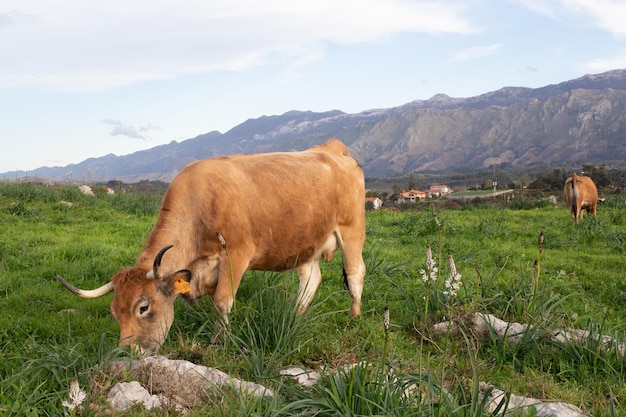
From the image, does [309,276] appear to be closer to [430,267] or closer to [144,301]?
[144,301]

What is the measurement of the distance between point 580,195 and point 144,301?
15997 mm

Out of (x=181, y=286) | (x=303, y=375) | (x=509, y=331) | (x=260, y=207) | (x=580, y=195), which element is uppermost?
(x=260, y=207)

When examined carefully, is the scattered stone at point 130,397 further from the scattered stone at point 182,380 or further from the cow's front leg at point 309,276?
the cow's front leg at point 309,276

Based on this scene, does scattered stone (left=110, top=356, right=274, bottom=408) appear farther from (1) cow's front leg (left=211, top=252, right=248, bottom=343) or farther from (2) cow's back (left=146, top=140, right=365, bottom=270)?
(2) cow's back (left=146, top=140, right=365, bottom=270)

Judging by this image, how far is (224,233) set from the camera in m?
5.59

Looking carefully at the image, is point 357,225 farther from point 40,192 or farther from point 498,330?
point 40,192

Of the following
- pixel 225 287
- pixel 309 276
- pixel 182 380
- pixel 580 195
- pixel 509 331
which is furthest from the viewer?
pixel 580 195

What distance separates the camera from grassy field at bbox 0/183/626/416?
3871 mm

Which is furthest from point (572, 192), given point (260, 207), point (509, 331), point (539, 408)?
point (539, 408)

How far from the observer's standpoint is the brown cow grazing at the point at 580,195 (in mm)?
17016

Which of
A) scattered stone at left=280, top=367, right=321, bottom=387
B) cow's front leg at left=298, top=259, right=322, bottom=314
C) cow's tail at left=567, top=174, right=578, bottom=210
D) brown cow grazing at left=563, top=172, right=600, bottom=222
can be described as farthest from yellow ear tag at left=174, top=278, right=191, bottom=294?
cow's tail at left=567, top=174, right=578, bottom=210

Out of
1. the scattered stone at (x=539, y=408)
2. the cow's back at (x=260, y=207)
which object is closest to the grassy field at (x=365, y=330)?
the scattered stone at (x=539, y=408)

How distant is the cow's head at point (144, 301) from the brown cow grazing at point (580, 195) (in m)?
14.6

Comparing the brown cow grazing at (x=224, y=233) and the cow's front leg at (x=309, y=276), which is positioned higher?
the brown cow grazing at (x=224, y=233)
